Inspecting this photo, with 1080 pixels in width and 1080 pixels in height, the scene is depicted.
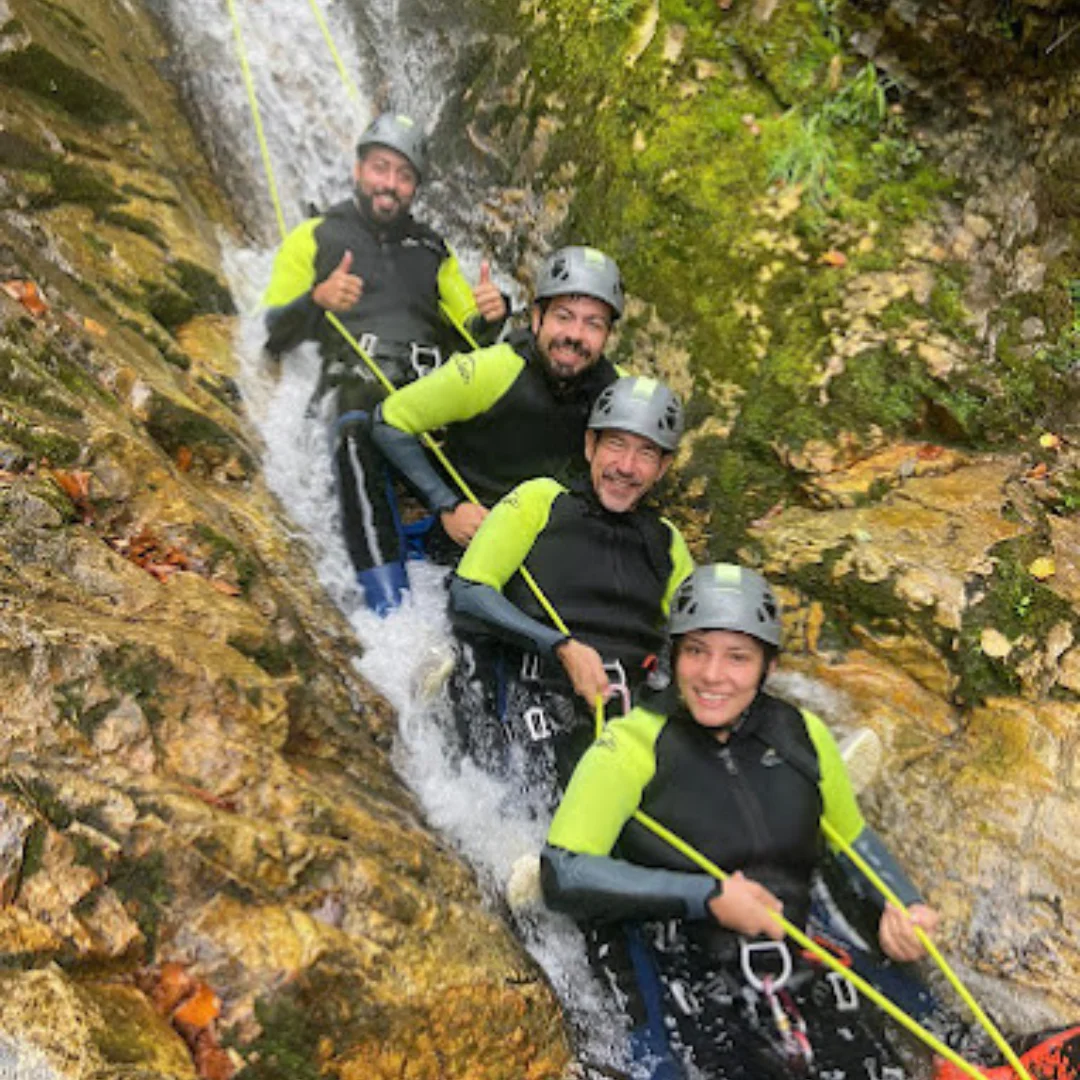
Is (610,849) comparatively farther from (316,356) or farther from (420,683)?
(316,356)

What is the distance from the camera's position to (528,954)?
12.2ft

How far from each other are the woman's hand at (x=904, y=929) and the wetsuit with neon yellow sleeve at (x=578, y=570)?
1478 mm

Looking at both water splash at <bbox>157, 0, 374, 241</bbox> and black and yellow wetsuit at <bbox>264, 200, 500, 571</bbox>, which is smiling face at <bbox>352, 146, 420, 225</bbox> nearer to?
black and yellow wetsuit at <bbox>264, 200, 500, 571</bbox>

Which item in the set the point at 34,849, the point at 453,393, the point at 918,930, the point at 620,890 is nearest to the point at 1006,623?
the point at 918,930

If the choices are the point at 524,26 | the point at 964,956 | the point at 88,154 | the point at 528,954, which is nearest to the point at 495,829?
the point at 528,954

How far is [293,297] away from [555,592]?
2.92 m

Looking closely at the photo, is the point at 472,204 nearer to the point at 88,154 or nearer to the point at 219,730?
the point at 88,154

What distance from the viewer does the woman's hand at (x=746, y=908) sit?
338 cm

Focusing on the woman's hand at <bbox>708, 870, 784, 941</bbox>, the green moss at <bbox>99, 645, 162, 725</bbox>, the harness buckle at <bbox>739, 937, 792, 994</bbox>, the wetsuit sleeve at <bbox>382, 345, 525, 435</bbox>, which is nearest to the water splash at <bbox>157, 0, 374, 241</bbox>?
the wetsuit sleeve at <bbox>382, 345, 525, 435</bbox>

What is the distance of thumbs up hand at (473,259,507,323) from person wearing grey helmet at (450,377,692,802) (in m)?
1.83

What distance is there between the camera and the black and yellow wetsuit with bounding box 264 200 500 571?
6.25 metres

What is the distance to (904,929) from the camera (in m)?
3.64

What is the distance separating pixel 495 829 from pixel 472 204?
17.9ft

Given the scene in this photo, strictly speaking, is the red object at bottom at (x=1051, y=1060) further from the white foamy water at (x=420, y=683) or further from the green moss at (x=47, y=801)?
the green moss at (x=47, y=801)
